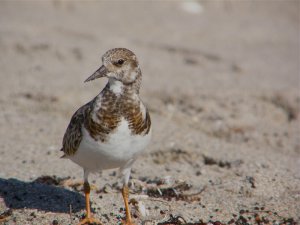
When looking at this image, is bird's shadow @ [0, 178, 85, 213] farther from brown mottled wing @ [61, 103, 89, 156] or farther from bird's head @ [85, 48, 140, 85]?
bird's head @ [85, 48, 140, 85]

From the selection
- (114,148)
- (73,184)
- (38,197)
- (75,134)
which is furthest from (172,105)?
(114,148)

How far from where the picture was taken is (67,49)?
1099 centimetres

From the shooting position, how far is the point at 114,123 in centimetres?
488

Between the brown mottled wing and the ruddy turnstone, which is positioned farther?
the brown mottled wing

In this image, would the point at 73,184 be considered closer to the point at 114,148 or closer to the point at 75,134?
the point at 75,134

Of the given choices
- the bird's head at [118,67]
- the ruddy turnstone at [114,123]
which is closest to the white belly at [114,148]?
the ruddy turnstone at [114,123]

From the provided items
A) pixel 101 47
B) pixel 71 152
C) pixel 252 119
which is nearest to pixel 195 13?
pixel 101 47

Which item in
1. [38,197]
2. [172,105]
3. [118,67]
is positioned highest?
[172,105]

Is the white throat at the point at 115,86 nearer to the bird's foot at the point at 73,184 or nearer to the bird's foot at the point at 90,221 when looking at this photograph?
the bird's foot at the point at 90,221

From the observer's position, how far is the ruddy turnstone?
487 cm

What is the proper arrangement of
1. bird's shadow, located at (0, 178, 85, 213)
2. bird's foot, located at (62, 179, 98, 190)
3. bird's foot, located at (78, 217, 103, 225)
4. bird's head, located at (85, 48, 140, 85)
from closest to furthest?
bird's head, located at (85, 48, 140, 85), bird's foot, located at (78, 217, 103, 225), bird's shadow, located at (0, 178, 85, 213), bird's foot, located at (62, 179, 98, 190)

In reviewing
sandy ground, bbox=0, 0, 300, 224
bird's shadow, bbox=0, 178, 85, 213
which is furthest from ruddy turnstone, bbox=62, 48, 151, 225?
sandy ground, bbox=0, 0, 300, 224

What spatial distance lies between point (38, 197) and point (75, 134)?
889 millimetres

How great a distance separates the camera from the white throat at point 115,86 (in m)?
5.04
